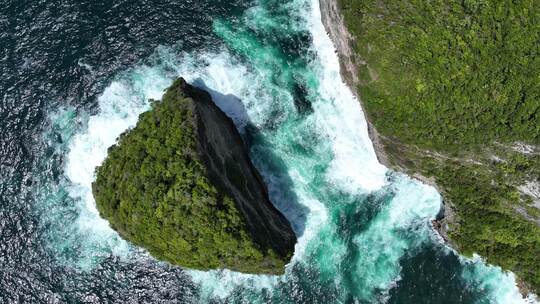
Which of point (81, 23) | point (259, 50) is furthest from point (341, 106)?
point (81, 23)

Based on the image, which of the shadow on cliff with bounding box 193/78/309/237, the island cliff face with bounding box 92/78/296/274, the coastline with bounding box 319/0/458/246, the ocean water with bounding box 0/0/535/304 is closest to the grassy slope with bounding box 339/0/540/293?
the coastline with bounding box 319/0/458/246

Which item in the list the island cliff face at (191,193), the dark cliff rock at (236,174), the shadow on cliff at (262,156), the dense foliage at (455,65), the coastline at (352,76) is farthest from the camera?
the shadow on cliff at (262,156)

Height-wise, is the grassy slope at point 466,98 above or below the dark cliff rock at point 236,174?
above

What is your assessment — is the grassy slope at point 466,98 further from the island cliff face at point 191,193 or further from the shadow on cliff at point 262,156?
the island cliff face at point 191,193

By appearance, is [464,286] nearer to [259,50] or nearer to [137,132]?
[259,50]

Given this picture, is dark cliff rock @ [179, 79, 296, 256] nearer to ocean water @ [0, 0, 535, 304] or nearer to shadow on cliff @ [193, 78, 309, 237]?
shadow on cliff @ [193, 78, 309, 237]

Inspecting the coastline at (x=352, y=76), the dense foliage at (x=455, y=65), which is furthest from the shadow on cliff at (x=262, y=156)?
the dense foliage at (x=455, y=65)
